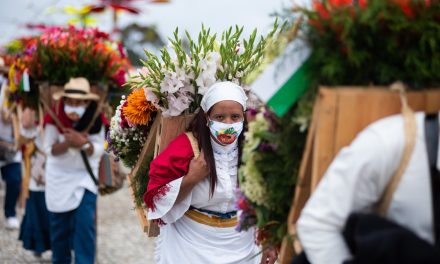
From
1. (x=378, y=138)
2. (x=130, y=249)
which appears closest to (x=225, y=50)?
(x=378, y=138)

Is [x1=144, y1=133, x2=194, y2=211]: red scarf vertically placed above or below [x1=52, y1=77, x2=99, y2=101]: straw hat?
below

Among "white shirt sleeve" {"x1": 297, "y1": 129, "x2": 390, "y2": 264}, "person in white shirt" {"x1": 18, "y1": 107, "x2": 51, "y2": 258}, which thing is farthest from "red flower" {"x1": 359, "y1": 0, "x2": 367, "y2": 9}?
"person in white shirt" {"x1": 18, "y1": 107, "x2": 51, "y2": 258}

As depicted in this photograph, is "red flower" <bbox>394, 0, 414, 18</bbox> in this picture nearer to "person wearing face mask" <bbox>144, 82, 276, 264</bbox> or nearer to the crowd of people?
the crowd of people

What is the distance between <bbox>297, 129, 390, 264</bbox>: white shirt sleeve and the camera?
2.62m

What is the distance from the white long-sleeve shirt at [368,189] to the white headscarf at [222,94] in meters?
1.84

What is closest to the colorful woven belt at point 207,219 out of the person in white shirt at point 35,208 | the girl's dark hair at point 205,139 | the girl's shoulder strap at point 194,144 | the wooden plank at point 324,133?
the girl's dark hair at point 205,139

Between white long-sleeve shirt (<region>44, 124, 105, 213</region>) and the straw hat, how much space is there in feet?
1.33

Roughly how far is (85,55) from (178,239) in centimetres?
305

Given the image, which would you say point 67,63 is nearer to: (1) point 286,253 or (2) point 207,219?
(2) point 207,219

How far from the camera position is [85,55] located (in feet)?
23.8

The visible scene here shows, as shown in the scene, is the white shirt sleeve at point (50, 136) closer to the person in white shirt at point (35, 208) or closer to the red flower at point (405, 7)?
the person in white shirt at point (35, 208)

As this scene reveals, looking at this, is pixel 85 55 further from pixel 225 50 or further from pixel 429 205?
pixel 429 205

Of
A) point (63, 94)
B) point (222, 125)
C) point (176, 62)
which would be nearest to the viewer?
point (222, 125)

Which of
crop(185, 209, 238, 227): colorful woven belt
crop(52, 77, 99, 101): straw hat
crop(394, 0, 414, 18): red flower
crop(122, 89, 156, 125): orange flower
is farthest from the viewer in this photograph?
crop(52, 77, 99, 101): straw hat
